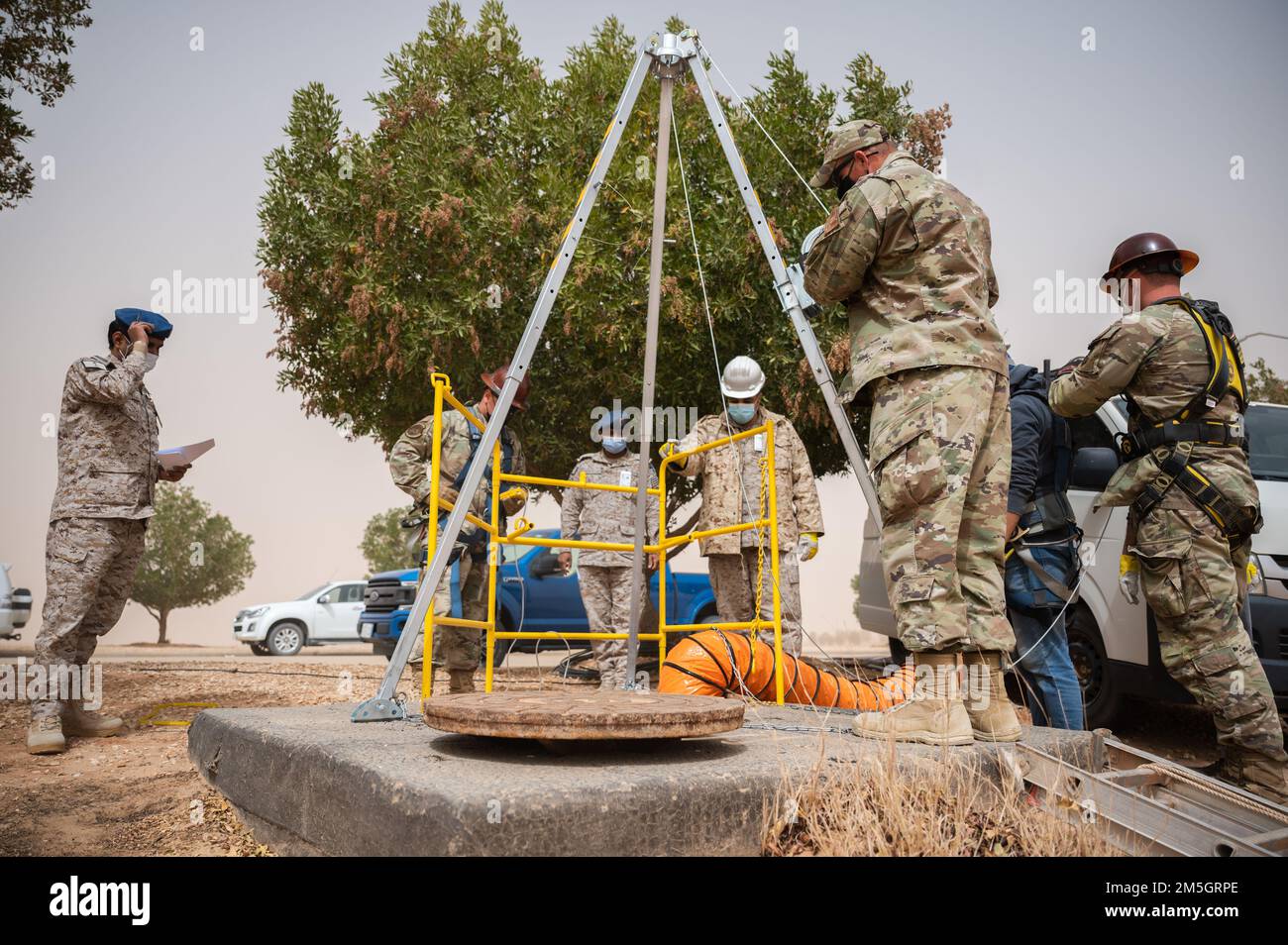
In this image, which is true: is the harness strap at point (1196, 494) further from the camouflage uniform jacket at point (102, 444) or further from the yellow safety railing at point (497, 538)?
the camouflage uniform jacket at point (102, 444)

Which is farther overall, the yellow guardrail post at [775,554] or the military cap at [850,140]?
the yellow guardrail post at [775,554]

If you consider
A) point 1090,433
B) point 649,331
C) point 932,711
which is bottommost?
point 932,711

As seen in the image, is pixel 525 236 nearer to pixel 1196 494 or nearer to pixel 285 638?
pixel 1196 494

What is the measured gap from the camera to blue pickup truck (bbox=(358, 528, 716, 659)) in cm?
1050

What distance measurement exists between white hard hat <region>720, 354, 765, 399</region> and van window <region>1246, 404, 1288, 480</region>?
116 inches

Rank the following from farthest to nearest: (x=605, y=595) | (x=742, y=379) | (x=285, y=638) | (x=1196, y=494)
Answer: (x=285, y=638) → (x=605, y=595) → (x=742, y=379) → (x=1196, y=494)

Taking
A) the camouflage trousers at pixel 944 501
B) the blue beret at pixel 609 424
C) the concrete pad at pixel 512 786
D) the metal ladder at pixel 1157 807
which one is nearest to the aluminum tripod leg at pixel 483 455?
the concrete pad at pixel 512 786

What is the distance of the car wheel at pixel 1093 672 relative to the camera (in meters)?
5.22

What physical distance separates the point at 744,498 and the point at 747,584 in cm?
63

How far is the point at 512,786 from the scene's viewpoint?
6.83 ft

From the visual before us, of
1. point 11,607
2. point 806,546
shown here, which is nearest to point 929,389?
point 806,546

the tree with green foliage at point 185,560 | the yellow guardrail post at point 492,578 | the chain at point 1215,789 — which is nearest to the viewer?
the chain at point 1215,789

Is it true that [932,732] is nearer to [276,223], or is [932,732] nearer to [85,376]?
[85,376]

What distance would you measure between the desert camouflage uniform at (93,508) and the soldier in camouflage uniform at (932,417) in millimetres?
4018
